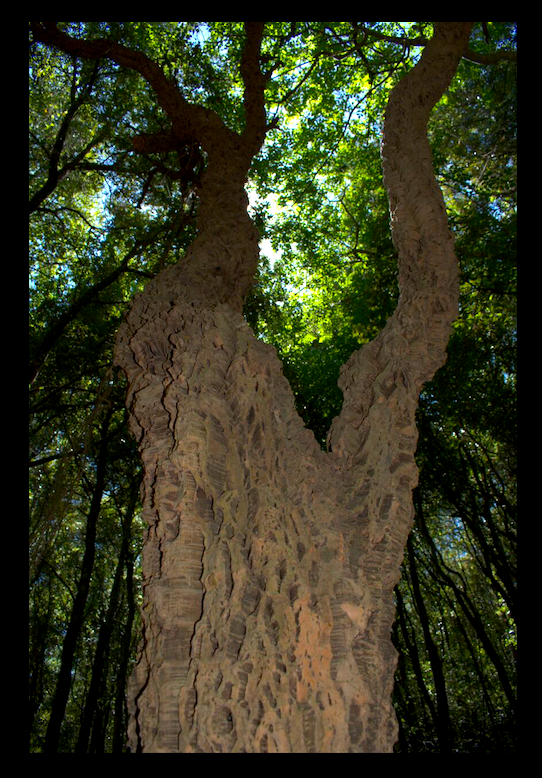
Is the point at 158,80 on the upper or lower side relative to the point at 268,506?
upper

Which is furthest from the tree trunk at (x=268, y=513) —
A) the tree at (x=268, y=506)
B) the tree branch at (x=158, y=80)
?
the tree branch at (x=158, y=80)

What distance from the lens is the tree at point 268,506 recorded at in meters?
1.65

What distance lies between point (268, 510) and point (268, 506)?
0.02 m

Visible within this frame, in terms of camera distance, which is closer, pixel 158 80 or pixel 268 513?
pixel 268 513

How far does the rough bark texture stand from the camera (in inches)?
64.9

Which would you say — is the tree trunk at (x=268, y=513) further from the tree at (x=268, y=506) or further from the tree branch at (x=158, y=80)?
the tree branch at (x=158, y=80)

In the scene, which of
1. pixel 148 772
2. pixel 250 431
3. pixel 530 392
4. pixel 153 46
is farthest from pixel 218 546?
pixel 153 46

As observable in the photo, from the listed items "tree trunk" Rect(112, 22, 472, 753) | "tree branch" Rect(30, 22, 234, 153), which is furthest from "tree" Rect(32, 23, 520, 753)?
"tree branch" Rect(30, 22, 234, 153)

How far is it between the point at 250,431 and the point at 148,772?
4.20 feet

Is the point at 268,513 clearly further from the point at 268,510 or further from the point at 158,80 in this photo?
the point at 158,80

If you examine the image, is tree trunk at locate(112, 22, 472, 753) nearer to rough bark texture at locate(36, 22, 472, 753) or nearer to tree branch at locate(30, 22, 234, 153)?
rough bark texture at locate(36, 22, 472, 753)

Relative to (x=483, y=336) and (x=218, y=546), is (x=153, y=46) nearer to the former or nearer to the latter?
(x=483, y=336)

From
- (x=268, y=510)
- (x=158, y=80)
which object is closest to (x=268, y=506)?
(x=268, y=510)

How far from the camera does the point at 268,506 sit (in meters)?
1.98
